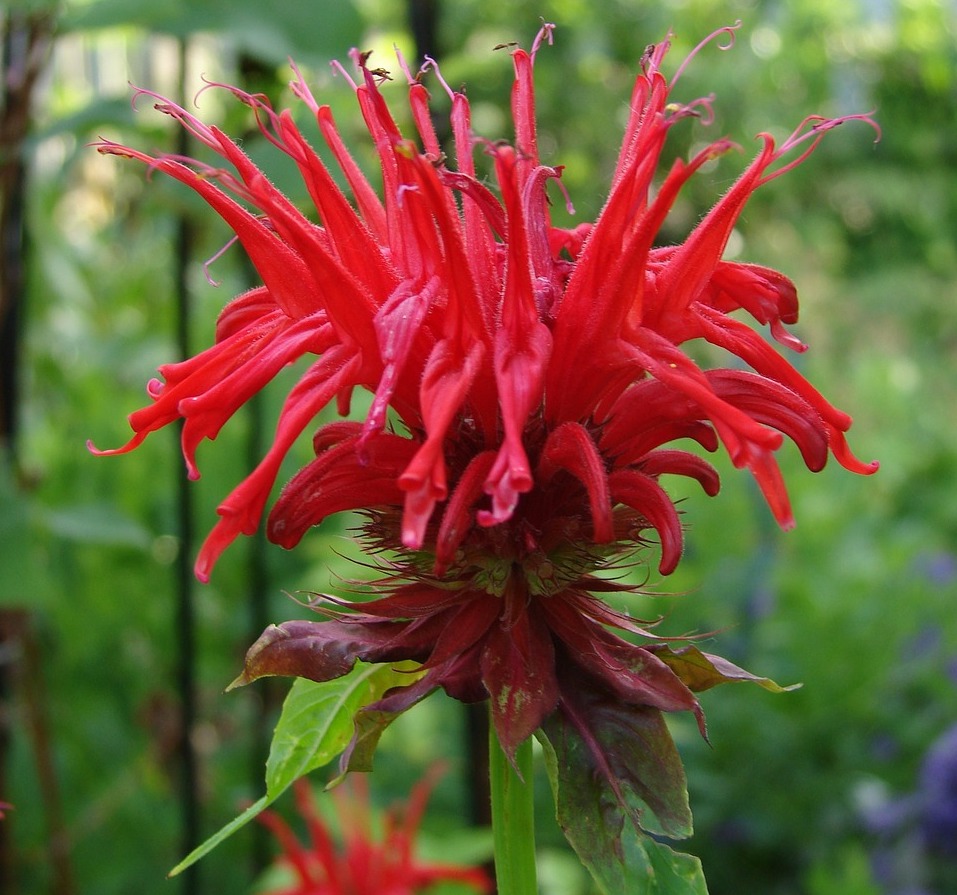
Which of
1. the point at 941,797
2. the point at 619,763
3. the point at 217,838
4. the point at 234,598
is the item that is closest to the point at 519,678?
the point at 619,763

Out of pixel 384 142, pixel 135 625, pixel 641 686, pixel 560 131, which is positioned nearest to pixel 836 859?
pixel 135 625

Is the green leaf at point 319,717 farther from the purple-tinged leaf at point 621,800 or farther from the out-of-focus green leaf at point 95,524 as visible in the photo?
the out-of-focus green leaf at point 95,524

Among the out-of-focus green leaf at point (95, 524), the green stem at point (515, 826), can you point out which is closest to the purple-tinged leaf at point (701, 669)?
the green stem at point (515, 826)

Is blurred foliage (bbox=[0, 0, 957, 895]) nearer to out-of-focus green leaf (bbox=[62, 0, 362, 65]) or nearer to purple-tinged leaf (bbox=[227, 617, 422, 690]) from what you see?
out-of-focus green leaf (bbox=[62, 0, 362, 65])

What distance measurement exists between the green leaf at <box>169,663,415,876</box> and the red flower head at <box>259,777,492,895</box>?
2.07ft

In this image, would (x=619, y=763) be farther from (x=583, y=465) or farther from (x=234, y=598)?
(x=234, y=598)

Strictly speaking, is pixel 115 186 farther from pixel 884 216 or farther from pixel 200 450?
pixel 884 216

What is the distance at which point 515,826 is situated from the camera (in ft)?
2.08

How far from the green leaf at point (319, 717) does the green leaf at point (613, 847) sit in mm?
132

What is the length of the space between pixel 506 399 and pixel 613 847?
230 millimetres

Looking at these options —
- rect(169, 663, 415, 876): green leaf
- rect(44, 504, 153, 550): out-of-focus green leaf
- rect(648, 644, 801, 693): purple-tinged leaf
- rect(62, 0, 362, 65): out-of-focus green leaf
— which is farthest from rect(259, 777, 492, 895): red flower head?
rect(62, 0, 362, 65): out-of-focus green leaf

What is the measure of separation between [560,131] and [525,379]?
440 cm

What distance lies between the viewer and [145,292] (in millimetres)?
2590

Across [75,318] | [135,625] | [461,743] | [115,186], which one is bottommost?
[461,743]
